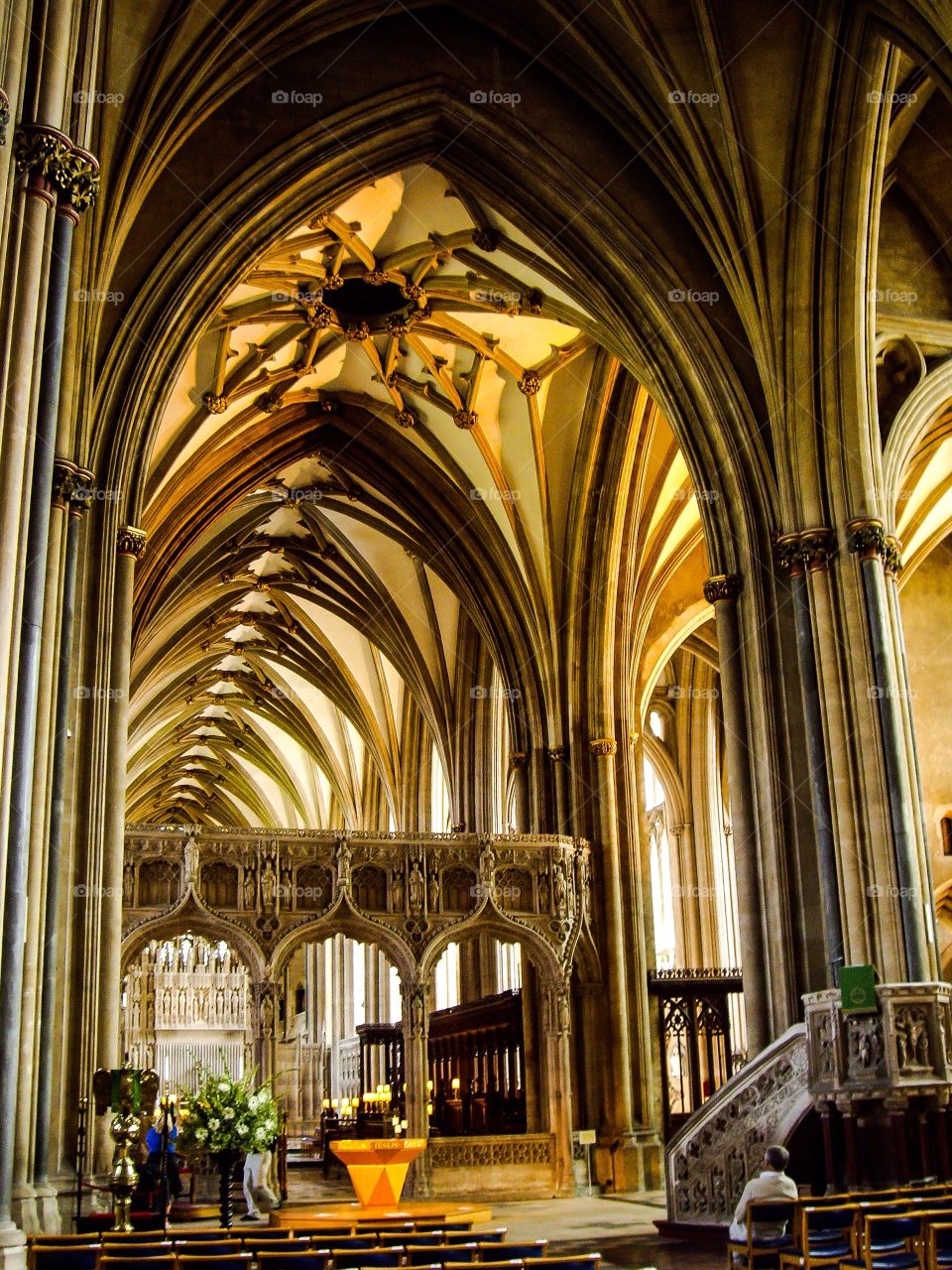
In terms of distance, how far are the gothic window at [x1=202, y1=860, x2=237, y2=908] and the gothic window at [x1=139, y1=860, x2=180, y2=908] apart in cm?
43

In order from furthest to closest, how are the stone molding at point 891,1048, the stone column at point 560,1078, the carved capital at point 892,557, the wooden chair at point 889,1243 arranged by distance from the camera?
the stone column at point 560,1078
the carved capital at point 892,557
the stone molding at point 891,1048
the wooden chair at point 889,1243

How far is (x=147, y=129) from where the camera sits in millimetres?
Answer: 14047

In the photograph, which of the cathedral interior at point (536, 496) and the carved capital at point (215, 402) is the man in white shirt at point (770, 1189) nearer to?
the cathedral interior at point (536, 496)

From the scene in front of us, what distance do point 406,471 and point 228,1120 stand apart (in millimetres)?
13683

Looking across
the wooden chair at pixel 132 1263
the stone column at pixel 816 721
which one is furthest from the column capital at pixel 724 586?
the wooden chair at pixel 132 1263

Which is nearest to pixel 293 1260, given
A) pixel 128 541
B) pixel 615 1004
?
pixel 128 541

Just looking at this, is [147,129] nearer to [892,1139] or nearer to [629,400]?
[629,400]

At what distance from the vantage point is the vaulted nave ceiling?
65.0 feet

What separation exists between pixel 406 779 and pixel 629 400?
1278 cm

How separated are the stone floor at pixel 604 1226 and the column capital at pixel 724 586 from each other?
22.1 feet

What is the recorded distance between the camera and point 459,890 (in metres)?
19.9

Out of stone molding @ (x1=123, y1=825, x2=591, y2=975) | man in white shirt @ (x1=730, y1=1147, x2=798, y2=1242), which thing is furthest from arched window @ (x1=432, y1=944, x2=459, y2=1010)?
man in white shirt @ (x1=730, y1=1147, x2=798, y2=1242)

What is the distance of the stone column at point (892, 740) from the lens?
13422 mm

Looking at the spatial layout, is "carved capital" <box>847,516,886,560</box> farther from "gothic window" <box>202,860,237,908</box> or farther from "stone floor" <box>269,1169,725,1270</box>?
"gothic window" <box>202,860,237,908</box>
